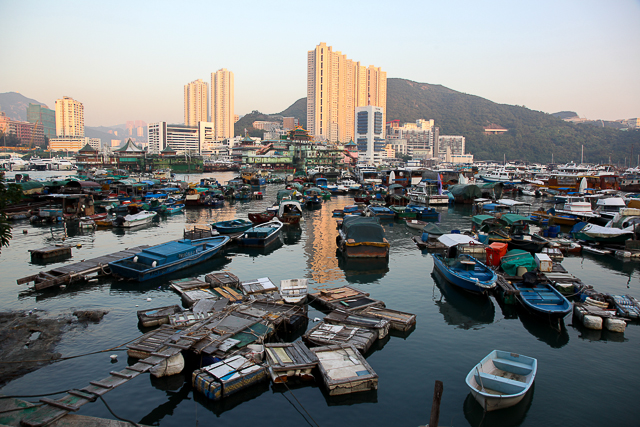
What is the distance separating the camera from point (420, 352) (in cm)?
1232

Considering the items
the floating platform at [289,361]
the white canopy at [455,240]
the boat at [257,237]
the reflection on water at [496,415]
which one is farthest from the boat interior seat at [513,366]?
the boat at [257,237]

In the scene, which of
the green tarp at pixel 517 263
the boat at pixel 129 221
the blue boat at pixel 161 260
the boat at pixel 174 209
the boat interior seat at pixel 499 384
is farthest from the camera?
the boat at pixel 174 209

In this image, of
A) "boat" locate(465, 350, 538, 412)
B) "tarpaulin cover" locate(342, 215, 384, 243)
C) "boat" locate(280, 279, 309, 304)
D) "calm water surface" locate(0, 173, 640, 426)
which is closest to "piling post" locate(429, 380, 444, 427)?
"calm water surface" locate(0, 173, 640, 426)

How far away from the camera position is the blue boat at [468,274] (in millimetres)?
16328

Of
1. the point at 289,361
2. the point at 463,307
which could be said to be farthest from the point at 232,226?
the point at 289,361

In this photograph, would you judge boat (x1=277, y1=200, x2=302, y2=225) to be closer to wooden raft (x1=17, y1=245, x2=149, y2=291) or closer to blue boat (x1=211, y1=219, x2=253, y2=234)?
blue boat (x1=211, y1=219, x2=253, y2=234)

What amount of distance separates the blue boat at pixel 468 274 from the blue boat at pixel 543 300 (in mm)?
1187

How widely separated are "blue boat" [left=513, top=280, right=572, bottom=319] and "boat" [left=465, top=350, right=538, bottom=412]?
14.2ft

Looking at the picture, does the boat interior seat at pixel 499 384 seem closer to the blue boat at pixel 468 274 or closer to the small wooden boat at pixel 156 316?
the blue boat at pixel 468 274

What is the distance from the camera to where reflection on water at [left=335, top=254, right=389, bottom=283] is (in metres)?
20.8

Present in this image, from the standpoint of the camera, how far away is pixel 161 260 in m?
20.0

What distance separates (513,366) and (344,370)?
14.8 ft

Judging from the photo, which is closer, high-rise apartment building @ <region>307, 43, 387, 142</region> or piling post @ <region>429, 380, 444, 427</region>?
piling post @ <region>429, 380, 444, 427</region>

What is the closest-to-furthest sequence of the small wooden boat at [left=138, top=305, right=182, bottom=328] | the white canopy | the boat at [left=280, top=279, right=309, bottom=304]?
the small wooden boat at [left=138, top=305, right=182, bottom=328]
the boat at [left=280, top=279, right=309, bottom=304]
the white canopy
